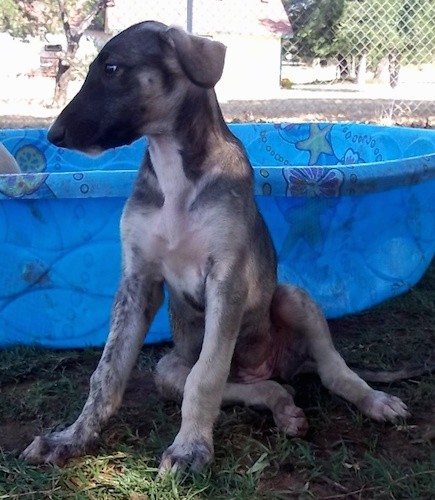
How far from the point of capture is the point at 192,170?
3.00 m

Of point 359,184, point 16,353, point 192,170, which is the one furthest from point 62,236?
point 359,184

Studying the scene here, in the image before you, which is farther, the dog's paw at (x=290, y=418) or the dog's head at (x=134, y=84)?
the dog's paw at (x=290, y=418)

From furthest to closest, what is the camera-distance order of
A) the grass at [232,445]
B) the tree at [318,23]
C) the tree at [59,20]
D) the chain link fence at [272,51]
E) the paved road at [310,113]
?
the tree at [318,23]
the tree at [59,20]
the chain link fence at [272,51]
the paved road at [310,113]
the grass at [232,445]

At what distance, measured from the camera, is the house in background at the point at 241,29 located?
17391mm

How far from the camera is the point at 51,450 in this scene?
2.82 m

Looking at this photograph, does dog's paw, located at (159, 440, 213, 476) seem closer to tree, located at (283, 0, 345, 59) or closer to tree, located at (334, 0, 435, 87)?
tree, located at (334, 0, 435, 87)

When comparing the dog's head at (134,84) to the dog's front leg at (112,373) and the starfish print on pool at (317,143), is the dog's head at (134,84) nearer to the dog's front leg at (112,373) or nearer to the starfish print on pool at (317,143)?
the dog's front leg at (112,373)

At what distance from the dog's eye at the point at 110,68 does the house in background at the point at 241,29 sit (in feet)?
47.0

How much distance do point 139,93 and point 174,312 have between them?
3.13 feet

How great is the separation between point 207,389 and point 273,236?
5.49 ft

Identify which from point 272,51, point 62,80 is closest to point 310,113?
point 62,80

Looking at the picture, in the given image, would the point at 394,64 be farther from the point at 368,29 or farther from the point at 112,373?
the point at 112,373

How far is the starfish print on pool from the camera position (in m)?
6.43

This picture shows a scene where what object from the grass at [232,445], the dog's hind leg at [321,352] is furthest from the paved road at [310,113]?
the dog's hind leg at [321,352]
